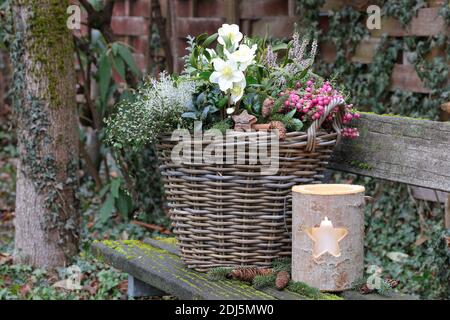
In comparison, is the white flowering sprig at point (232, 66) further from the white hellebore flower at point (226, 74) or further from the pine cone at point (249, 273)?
the pine cone at point (249, 273)

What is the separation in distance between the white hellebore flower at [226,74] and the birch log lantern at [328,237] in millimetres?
370

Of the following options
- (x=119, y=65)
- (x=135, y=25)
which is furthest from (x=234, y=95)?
(x=135, y=25)

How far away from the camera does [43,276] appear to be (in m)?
4.60

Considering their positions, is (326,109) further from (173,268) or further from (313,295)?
(173,268)

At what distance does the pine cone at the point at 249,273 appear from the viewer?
8.64 ft

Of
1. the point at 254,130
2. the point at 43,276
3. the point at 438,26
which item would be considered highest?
the point at 438,26

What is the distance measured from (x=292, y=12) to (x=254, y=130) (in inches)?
129

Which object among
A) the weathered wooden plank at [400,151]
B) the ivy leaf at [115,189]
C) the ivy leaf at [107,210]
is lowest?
the ivy leaf at [107,210]

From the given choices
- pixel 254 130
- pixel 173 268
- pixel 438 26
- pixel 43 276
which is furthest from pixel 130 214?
pixel 254 130

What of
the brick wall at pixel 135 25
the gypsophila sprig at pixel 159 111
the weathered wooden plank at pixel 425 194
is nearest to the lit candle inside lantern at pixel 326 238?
the gypsophila sprig at pixel 159 111

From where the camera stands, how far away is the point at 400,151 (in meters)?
2.77

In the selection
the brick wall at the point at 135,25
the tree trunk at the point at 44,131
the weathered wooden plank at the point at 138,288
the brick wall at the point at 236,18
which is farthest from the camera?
the brick wall at the point at 135,25

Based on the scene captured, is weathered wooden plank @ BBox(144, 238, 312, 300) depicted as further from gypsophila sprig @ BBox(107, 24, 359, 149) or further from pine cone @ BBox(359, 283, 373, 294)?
gypsophila sprig @ BBox(107, 24, 359, 149)

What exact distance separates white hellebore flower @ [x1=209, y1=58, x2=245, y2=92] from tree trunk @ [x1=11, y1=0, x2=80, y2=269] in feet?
7.10
